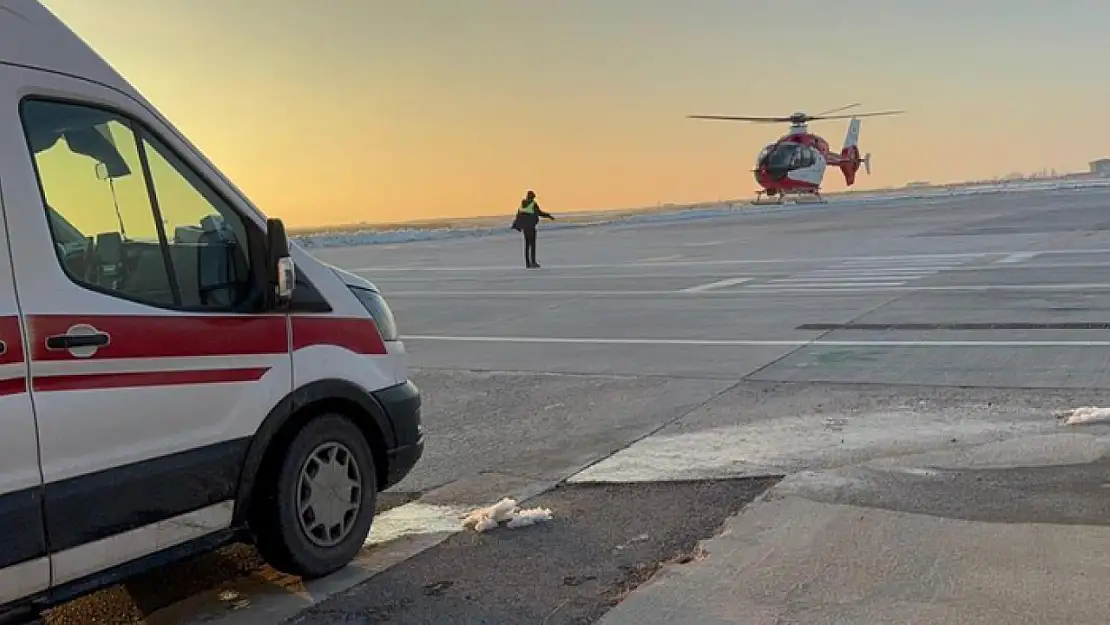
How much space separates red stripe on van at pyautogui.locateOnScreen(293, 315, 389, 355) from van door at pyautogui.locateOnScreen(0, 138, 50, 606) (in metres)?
1.28

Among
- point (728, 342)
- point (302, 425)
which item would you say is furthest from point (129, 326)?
point (728, 342)

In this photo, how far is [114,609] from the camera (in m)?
4.35

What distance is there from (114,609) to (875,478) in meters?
3.92

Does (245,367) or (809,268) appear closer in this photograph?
(245,367)

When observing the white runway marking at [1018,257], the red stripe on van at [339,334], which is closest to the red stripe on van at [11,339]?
the red stripe on van at [339,334]

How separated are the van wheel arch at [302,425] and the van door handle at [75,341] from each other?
880mm

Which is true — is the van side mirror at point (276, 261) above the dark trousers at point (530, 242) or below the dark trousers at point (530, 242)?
above

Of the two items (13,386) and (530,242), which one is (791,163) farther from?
(13,386)

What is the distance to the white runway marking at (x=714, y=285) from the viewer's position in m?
16.4

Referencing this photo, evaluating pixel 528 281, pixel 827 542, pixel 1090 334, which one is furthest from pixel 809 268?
pixel 827 542

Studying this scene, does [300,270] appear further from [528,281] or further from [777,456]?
[528,281]

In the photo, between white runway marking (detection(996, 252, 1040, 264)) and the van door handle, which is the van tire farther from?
white runway marking (detection(996, 252, 1040, 264))

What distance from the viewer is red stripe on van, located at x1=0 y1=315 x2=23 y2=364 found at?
332 centimetres

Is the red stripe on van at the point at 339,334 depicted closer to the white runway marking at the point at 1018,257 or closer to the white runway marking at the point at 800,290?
the white runway marking at the point at 800,290
